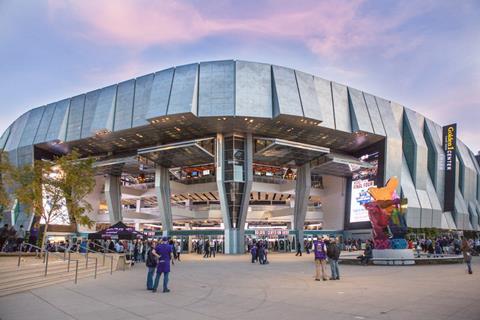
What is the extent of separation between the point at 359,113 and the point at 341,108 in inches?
114

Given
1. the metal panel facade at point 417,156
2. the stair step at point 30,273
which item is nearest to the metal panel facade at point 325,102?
the metal panel facade at point 417,156

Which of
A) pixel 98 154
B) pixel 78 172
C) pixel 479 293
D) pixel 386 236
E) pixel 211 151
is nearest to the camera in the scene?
pixel 479 293

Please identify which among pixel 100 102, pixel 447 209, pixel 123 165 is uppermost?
pixel 100 102

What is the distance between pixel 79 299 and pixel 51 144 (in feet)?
160

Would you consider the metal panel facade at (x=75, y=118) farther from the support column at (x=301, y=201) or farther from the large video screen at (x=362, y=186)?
the large video screen at (x=362, y=186)

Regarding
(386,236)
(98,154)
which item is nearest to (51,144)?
(98,154)

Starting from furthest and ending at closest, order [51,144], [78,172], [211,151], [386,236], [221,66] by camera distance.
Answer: [51,144] < [211,151] < [221,66] < [78,172] < [386,236]

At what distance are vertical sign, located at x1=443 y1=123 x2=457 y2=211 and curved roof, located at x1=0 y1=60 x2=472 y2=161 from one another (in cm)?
1025

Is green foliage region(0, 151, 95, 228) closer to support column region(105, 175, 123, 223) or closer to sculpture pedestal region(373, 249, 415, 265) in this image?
sculpture pedestal region(373, 249, 415, 265)

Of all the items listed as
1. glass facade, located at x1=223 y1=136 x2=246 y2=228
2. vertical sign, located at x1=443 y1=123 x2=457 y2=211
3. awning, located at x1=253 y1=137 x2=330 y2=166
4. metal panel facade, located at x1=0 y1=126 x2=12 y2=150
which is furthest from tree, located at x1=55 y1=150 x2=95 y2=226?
vertical sign, located at x1=443 y1=123 x2=457 y2=211

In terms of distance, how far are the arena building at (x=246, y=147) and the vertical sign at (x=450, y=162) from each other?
20cm

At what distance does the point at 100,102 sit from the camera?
4994 centimetres

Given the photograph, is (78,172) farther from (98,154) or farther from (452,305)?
(98,154)

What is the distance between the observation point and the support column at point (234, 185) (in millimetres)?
46625
